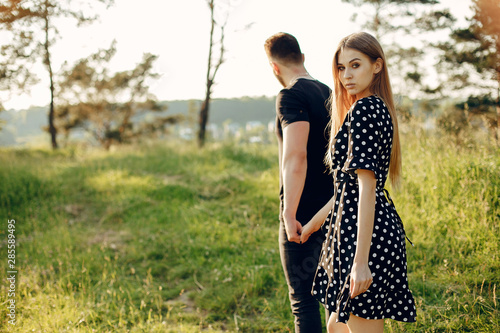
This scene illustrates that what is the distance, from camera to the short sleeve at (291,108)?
202 centimetres

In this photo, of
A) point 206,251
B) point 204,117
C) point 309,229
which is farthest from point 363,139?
point 204,117

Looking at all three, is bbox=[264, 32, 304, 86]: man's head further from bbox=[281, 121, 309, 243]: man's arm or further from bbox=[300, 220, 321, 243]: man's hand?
bbox=[300, 220, 321, 243]: man's hand

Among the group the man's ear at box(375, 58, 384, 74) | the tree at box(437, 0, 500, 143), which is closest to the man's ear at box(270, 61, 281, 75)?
the man's ear at box(375, 58, 384, 74)

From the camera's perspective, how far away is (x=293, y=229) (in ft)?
6.65

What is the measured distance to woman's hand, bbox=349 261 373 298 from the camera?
147 centimetres

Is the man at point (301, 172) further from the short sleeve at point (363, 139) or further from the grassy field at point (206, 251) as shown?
the grassy field at point (206, 251)

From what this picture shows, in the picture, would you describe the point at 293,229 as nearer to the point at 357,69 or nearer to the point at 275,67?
the point at 357,69

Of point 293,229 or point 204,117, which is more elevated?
point 204,117

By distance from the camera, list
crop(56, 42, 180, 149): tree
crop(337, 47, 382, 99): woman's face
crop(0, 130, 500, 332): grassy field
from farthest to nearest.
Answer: crop(56, 42, 180, 149): tree
crop(0, 130, 500, 332): grassy field
crop(337, 47, 382, 99): woman's face

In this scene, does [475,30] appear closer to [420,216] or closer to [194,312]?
[420,216]

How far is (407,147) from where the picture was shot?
18.4ft

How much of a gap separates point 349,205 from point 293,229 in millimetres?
487

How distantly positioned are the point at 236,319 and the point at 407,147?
12.4 ft

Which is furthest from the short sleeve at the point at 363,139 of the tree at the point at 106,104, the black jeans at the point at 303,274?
the tree at the point at 106,104
